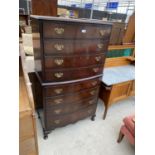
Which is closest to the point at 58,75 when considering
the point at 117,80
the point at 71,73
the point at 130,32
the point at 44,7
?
the point at 71,73

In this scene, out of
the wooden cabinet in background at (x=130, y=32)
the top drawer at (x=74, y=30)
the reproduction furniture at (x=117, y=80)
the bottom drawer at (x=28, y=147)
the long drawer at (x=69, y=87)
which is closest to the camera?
the bottom drawer at (x=28, y=147)

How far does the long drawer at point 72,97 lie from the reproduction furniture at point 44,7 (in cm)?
105

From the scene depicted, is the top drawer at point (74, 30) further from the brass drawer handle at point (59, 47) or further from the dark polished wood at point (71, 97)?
the dark polished wood at point (71, 97)

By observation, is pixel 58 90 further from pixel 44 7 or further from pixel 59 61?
pixel 44 7

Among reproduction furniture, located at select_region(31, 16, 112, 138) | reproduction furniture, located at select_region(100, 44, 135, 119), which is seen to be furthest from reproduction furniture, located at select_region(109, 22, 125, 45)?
reproduction furniture, located at select_region(31, 16, 112, 138)

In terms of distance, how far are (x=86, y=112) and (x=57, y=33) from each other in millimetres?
1223

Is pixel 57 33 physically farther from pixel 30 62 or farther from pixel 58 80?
pixel 30 62

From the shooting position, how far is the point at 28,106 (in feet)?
2.67

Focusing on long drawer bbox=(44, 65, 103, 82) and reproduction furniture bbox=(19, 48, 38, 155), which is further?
long drawer bbox=(44, 65, 103, 82)

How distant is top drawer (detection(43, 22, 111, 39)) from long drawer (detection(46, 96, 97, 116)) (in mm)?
816

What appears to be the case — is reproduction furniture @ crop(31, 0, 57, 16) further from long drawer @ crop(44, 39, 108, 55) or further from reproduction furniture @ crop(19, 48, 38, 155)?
reproduction furniture @ crop(19, 48, 38, 155)

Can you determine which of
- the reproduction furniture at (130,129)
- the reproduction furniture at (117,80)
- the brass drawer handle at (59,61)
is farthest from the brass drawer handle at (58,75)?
the reproduction furniture at (130,129)

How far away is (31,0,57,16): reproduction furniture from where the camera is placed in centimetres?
157

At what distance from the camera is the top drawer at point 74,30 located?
1.13 meters
